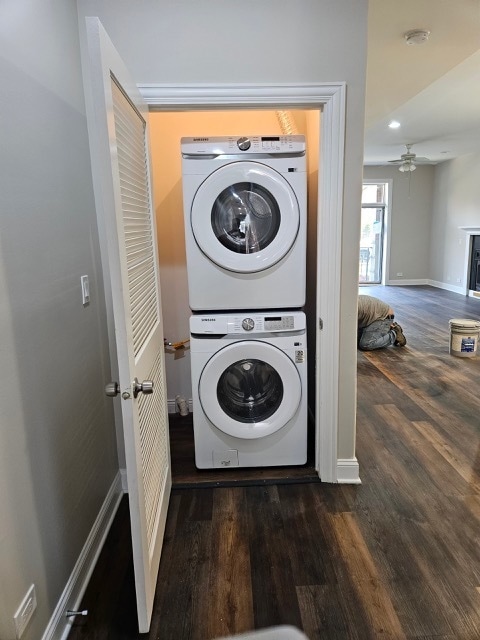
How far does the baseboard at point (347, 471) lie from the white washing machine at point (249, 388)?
0.72ft

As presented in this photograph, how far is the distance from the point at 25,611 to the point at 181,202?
8.13ft

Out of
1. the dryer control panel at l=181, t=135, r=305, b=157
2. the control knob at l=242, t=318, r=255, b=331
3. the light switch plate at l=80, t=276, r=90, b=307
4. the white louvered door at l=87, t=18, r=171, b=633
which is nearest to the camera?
the white louvered door at l=87, t=18, r=171, b=633

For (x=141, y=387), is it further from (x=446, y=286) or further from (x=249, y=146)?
(x=446, y=286)

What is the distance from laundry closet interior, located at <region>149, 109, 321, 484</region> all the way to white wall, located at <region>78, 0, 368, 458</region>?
0.58m

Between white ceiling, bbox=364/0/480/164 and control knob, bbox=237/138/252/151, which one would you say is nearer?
control knob, bbox=237/138/252/151

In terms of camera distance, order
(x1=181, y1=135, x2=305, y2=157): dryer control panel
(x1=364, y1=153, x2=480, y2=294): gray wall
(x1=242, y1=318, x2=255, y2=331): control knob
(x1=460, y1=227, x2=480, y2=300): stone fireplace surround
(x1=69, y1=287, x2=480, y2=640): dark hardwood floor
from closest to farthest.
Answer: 1. (x1=69, y1=287, x2=480, y2=640): dark hardwood floor
2. (x1=181, y1=135, x2=305, y2=157): dryer control panel
3. (x1=242, y1=318, x2=255, y2=331): control knob
4. (x1=460, y1=227, x2=480, y2=300): stone fireplace surround
5. (x1=364, y1=153, x2=480, y2=294): gray wall

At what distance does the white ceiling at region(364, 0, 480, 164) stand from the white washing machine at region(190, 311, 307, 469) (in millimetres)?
1821

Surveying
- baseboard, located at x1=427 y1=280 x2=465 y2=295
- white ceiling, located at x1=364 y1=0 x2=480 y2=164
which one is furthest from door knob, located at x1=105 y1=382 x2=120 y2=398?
baseboard, located at x1=427 y1=280 x2=465 y2=295

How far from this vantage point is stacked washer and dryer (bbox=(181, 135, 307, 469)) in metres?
2.07

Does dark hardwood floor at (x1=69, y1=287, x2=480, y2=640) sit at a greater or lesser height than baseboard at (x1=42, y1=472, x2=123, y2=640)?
lesser

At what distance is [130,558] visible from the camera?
174 centimetres

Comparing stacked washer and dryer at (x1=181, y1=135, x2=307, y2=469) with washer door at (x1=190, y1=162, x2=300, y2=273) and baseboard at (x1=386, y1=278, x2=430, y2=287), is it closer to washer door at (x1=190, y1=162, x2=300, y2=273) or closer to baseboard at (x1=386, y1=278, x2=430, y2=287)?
washer door at (x1=190, y1=162, x2=300, y2=273)

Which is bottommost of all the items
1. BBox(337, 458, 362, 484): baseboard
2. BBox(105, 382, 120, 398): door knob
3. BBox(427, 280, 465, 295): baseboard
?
BBox(337, 458, 362, 484): baseboard

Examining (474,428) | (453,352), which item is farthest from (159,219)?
(453,352)
